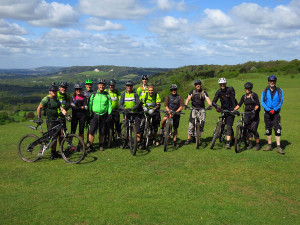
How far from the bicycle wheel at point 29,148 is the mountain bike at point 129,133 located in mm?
3251

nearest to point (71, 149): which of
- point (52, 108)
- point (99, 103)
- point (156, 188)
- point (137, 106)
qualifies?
point (52, 108)

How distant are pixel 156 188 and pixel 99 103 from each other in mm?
4702

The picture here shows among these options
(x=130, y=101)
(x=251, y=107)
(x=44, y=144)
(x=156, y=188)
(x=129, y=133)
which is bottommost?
(x=156, y=188)

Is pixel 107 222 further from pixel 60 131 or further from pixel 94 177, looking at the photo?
pixel 60 131

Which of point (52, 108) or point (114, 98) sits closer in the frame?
point (52, 108)

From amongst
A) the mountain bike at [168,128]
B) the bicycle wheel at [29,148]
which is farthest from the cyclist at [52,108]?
the mountain bike at [168,128]

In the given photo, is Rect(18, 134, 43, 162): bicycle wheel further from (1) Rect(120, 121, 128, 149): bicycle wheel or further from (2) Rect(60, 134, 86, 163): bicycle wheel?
(1) Rect(120, 121, 128, 149): bicycle wheel

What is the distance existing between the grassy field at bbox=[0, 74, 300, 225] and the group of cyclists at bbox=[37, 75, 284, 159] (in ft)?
3.57

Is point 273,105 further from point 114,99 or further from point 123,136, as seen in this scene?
point 114,99

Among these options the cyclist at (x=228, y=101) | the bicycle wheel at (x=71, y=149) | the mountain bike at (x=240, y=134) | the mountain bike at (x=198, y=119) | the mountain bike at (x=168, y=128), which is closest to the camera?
the bicycle wheel at (x=71, y=149)

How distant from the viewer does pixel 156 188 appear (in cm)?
694

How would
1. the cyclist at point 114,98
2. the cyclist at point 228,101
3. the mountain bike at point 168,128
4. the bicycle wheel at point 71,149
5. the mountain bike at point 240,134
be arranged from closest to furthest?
the bicycle wheel at point 71,149, the mountain bike at point 240,134, the mountain bike at point 168,128, the cyclist at point 228,101, the cyclist at point 114,98

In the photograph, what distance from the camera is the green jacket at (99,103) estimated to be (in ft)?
33.8

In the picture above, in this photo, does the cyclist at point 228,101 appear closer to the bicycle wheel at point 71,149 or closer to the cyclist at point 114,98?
the cyclist at point 114,98
